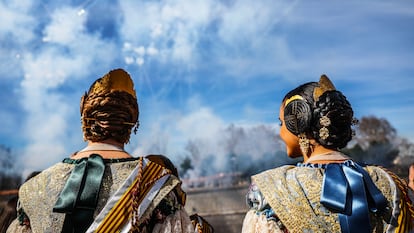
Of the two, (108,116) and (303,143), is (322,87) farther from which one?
(108,116)

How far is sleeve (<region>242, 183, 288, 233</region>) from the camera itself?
2.76 m

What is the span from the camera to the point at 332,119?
289cm

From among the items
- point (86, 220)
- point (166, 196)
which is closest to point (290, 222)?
point (166, 196)

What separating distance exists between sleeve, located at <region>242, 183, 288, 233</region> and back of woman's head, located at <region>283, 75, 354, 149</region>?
0.56 meters

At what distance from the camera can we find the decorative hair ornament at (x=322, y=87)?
118 inches

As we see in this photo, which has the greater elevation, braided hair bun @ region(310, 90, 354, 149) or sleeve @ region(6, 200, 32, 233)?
braided hair bun @ region(310, 90, 354, 149)

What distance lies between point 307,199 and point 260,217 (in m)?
0.35

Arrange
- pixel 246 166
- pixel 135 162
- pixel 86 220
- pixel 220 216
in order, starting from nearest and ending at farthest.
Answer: pixel 86 220 < pixel 135 162 < pixel 220 216 < pixel 246 166

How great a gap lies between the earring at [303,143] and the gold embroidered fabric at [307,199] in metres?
0.19

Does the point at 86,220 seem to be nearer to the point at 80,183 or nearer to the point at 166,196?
the point at 80,183

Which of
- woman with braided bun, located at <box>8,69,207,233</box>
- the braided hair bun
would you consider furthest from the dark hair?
the braided hair bun

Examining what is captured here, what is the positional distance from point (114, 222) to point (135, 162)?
0.42m

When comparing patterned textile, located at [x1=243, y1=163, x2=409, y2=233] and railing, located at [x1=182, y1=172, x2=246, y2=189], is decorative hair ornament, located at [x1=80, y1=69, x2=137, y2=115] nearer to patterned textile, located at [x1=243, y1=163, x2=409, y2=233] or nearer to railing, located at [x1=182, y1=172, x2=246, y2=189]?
patterned textile, located at [x1=243, y1=163, x2=409, y2=233]

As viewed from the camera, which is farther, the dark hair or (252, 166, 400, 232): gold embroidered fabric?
the dark hair
